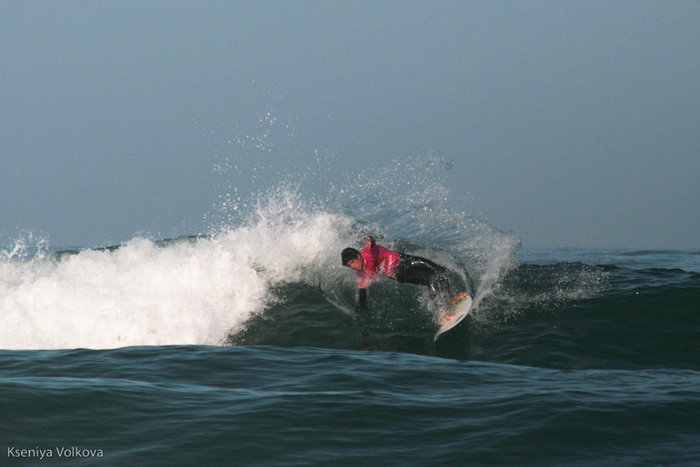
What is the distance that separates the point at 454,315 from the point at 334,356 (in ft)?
10.6

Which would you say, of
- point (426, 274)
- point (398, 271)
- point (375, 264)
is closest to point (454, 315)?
point (426, 274)

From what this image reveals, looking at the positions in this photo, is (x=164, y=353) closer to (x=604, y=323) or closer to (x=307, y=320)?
(x=307, y=320)

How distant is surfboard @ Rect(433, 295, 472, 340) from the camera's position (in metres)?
11.6

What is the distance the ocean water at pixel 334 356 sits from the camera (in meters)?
5.61

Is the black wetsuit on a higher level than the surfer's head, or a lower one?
lower

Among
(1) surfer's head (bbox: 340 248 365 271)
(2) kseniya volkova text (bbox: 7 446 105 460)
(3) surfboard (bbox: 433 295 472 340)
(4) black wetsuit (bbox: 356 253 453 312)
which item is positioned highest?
(1) surfer's head (bbox: 340 248 365 271)

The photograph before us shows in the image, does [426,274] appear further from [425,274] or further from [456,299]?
[456,299]

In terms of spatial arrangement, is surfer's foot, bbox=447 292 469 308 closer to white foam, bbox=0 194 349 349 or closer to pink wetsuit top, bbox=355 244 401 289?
pink wetsuit top, bbox=355 244 401 289

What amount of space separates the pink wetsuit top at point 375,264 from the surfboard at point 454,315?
1.29 meters

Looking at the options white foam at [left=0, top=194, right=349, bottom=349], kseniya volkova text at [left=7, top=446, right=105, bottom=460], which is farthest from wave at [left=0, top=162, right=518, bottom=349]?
kseniya volkova text at [left=7, top=446, right=105, bottom=460]

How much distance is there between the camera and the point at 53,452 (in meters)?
5.30

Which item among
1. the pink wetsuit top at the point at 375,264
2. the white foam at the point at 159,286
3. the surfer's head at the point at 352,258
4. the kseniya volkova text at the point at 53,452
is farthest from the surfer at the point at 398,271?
the kseniya volkova text at the point at 53,452

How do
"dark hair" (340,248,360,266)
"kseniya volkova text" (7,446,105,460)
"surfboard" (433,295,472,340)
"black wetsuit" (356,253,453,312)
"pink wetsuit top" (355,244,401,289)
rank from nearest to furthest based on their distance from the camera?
"kseniya volkova text" (7,446,105,460), "surfboard" (433,295,472,340), "dark hair" (340,248,360,266), "pink wetsuit top" (355,244,401,289), "black wetsuit" (356,253,453,312)

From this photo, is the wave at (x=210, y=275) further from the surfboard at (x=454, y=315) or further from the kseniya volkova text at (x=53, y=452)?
the kseniya volkova text at (x=53, y=452)
